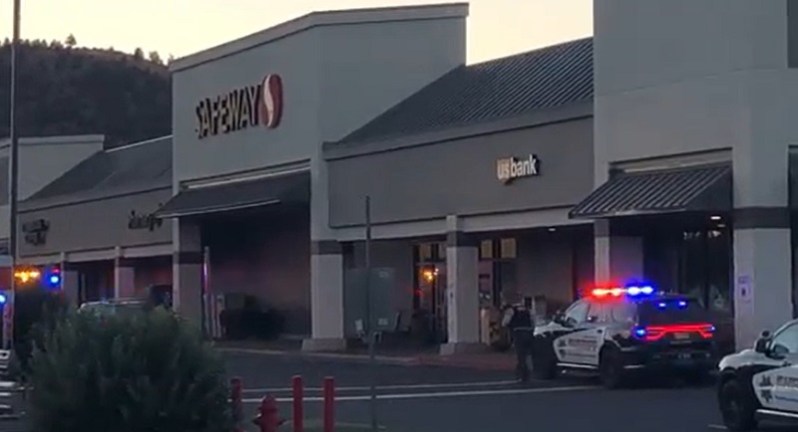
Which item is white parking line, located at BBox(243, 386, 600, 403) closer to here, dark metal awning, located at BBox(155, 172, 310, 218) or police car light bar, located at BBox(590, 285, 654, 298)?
police car light bar, located at BBox(590, 285, 654, 298)

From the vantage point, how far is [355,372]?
42219 mm

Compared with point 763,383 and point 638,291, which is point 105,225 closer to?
point 638,291

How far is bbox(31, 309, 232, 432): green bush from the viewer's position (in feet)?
59.6

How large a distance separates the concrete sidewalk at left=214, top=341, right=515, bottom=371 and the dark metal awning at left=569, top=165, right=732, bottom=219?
4370 millimetres

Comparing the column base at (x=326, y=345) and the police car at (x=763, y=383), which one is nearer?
the police car at (x=763, y=383)

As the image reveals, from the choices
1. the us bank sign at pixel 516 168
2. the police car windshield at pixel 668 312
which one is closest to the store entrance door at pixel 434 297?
the us bank sign at pixel 516 168

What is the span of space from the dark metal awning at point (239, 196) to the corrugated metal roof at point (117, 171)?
5.70 m

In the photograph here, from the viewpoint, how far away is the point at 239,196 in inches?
2202

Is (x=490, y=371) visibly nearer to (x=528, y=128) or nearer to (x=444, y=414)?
(x=528, y=128)

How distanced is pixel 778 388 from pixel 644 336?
1074 centimetres

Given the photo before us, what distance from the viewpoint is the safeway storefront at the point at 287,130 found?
172 feet

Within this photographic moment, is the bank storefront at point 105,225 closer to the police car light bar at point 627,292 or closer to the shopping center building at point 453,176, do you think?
the shopping center building at point 453,176

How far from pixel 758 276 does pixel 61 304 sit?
13.3 m

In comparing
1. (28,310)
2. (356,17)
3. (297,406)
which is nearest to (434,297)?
(356,17)
